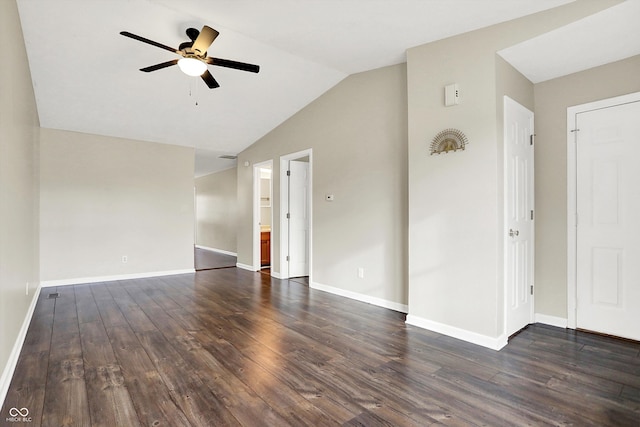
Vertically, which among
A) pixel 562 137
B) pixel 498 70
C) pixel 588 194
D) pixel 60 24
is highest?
pixel 60 24

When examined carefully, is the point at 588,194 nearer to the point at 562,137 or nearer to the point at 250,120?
the point at 562,137

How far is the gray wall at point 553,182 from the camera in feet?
10.4

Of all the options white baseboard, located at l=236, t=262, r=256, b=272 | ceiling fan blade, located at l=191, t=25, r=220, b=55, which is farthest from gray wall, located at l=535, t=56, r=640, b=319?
white baseboard, located at l=236, t=262, r=256, b=272

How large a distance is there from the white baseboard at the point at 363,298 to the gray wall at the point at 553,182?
4.70 feet

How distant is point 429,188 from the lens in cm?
319

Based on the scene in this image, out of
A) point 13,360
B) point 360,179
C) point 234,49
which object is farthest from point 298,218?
point 13,360

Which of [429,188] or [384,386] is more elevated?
[429,188]

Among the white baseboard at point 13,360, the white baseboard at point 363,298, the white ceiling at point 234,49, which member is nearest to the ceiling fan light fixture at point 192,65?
the white ceiling at point 234,49

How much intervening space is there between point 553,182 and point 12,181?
483cm

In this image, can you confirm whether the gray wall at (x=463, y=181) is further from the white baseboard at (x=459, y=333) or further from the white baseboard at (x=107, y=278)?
the white baseboard at (x=107, y=278)

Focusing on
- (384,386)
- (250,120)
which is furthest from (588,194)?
(250,120)

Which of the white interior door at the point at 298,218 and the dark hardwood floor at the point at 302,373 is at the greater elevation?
the white interior door at the point at 298,218

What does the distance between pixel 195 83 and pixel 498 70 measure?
3.61 metres

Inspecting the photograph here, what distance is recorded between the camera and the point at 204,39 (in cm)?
271
